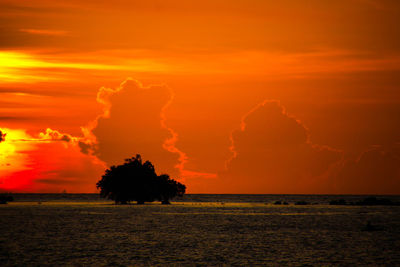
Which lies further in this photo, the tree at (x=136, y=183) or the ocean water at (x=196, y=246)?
the tree at (x=136, y=183)

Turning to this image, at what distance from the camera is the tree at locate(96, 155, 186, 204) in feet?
523

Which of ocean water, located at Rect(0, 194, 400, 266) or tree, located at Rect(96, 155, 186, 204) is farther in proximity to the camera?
tree, located at Rect(96, 155, 186, 204)

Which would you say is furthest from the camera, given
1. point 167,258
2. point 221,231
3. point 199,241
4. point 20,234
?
point 221,231

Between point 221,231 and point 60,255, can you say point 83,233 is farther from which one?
point 60,255

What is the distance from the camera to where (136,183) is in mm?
160250

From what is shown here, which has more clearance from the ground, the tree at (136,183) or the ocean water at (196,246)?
the tree at (136,183)

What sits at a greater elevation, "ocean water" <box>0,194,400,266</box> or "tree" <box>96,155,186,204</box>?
"tree" <box>96,155,186,204</box>

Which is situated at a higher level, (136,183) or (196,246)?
(136,183)

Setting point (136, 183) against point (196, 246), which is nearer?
point (196, 246)

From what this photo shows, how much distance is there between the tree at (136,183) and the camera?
Result: 523ft

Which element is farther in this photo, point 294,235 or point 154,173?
point 154,173

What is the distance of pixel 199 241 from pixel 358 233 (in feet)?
71.0

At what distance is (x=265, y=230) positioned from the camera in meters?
78.2

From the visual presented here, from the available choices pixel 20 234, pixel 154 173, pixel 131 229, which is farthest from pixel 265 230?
pixel 154 173
